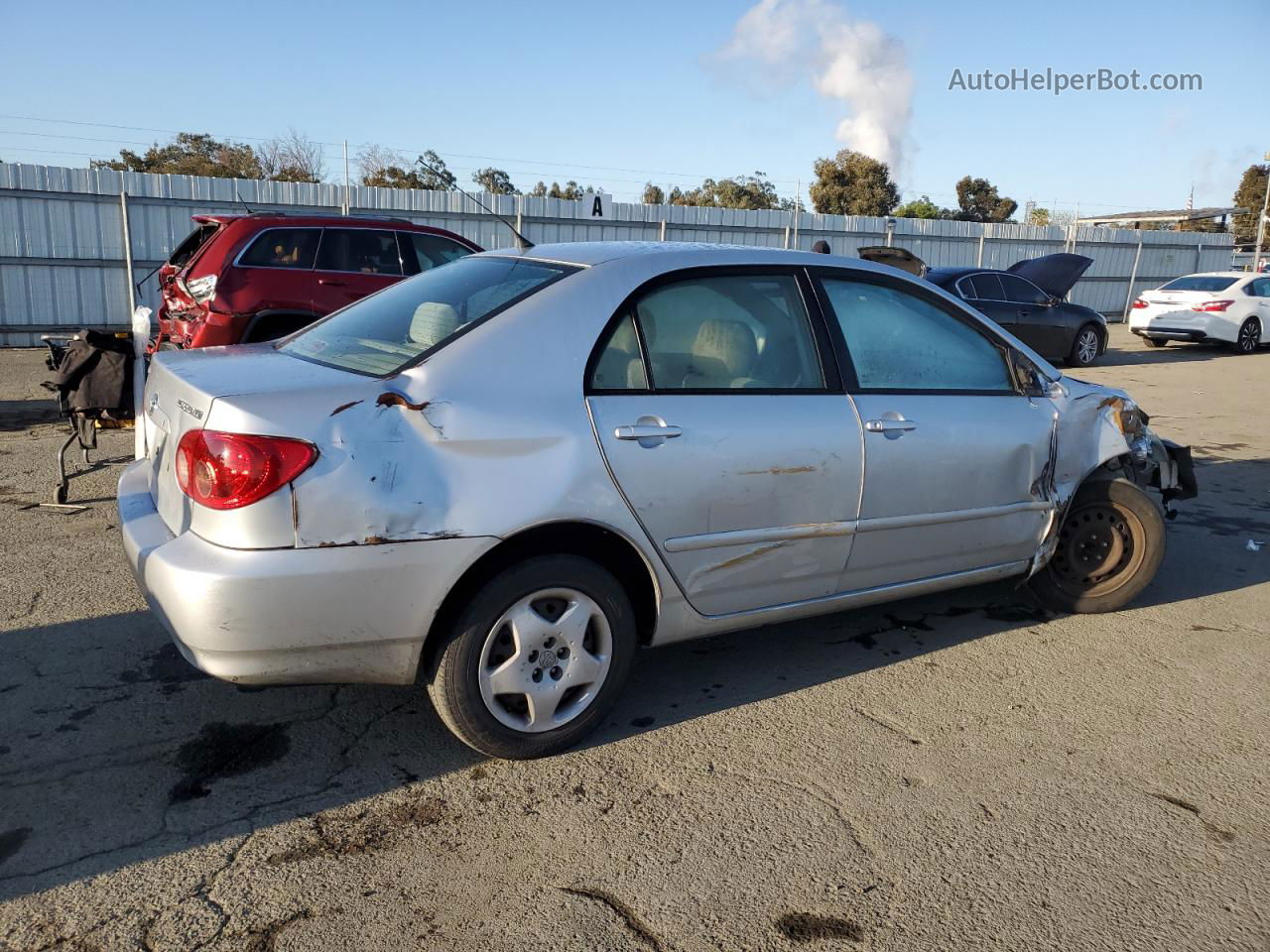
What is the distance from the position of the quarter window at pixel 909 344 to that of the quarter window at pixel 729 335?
209 mm

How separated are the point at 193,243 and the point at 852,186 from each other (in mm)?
39345

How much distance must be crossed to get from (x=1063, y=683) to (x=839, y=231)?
20029 millimetres

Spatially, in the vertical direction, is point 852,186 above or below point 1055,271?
above

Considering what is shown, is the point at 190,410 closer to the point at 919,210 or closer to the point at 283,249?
the point at 283,249

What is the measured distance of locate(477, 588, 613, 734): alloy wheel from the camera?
3125 millimetres

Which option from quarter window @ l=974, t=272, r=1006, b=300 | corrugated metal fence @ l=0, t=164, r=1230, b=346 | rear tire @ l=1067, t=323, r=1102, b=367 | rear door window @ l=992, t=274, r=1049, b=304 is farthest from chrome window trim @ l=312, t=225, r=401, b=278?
rear tire @ l=1067, t=323, r=1102, b=367

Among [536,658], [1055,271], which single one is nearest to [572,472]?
[536,658]

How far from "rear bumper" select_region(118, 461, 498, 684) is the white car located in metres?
18.5

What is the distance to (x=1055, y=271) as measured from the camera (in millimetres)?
14844

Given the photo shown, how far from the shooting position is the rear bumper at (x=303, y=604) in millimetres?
2777

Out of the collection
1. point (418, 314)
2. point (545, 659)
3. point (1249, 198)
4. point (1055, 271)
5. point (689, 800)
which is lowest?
point (689, 800)

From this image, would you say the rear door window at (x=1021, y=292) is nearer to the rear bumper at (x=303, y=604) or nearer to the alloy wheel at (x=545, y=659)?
the alloy wheel at (x=545, y=659)

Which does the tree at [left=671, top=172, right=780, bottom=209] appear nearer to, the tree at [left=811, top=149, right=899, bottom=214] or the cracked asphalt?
the tree at [left=811, top=149, right=899, bottom=214]

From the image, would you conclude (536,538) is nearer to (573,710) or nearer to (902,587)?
(573,710)
